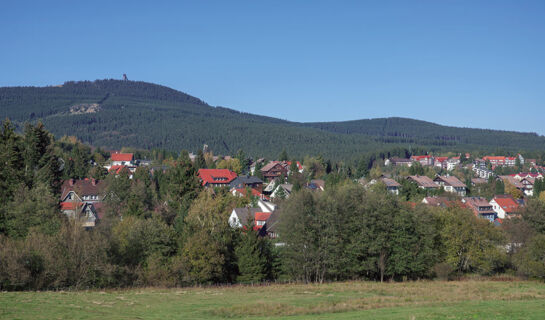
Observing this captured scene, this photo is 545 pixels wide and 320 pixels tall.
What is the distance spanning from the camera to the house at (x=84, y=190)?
253ft

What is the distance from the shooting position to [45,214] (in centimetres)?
3856

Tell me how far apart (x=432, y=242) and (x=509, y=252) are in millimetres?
13139

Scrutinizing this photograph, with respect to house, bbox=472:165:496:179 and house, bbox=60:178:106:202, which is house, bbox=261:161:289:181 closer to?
house, bbox=60:178:106:202

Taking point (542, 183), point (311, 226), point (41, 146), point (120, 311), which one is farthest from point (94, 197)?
point (542, 183)

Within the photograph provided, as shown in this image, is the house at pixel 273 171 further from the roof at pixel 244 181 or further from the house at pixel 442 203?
the house at pixel 442 203

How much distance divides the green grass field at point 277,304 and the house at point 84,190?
50.0m

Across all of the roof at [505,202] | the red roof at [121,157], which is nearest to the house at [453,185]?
the roof at [505,202]

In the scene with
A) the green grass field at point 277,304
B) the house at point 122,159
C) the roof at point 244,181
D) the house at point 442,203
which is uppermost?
the house at point 122,159

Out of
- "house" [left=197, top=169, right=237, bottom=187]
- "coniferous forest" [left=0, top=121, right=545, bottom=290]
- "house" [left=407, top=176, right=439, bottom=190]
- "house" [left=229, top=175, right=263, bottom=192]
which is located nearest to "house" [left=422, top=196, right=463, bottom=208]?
"coniferous forest" [left=0, top=121, right=545, bottom=290]

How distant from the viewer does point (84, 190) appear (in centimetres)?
8025

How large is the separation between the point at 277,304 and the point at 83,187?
2518 inches

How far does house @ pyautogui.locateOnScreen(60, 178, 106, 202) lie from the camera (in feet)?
253

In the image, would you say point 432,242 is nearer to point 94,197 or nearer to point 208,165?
point 94,197

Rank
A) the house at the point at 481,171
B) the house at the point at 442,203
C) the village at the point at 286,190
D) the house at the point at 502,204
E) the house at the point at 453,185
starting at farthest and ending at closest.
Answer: the house at the point at 481,171 → the house at the point at 453,185 → the house at the point at 502,204 → the village at the point at 286,190 → the house at the point at 442,203
